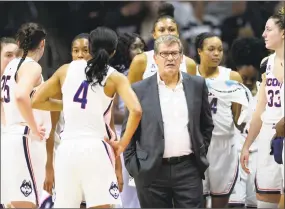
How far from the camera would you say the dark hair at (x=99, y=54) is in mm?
4434

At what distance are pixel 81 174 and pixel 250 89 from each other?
5.66 feet

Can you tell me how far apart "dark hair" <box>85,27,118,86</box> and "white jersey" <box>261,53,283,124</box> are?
1.03 m

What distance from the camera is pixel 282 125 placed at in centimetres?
471

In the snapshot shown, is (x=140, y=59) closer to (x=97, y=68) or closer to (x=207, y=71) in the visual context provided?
(x=207, y=71)

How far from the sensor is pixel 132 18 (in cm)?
614

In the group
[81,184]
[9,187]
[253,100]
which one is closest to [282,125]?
[253,100]

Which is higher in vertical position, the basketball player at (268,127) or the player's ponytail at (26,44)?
the player's ponytail at (26,44)

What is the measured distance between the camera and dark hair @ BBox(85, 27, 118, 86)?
4.43 m

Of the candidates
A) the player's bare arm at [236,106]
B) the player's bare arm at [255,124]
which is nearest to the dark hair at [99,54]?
the player's bare arm at [255,124]

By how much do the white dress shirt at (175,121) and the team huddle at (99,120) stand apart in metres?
0.17

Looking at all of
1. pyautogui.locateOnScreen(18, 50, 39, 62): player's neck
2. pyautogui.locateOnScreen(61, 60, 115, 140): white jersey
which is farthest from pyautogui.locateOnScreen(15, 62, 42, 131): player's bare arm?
pyautogui.locateOnScreen(61, 60, 115, 140): white jersey

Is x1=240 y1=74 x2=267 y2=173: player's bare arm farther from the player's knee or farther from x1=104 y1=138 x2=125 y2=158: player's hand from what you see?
x1=104 y1=138 x2=125 y2=158: player's hand

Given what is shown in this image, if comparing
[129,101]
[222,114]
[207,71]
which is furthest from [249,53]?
[129,101]

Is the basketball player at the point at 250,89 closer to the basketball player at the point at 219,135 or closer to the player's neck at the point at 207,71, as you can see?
the basketball player at the point at 219,135
